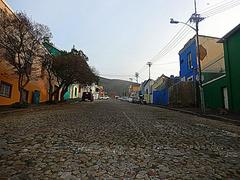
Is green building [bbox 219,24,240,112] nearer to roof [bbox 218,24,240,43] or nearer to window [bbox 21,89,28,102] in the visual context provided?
roof [bbox 218,24,240,43]

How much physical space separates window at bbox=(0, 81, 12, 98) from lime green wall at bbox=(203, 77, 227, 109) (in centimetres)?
1906

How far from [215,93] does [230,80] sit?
129 inches

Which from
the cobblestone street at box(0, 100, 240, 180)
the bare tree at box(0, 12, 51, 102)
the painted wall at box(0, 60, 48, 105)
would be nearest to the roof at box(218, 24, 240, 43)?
the cobblestone street at box(0, 100, 240, 180)

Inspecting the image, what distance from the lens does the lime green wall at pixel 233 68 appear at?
1895 cm

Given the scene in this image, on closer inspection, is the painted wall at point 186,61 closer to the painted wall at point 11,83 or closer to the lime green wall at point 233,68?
the lime green wall at point 233,68

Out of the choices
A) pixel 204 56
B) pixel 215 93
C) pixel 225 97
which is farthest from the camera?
pixel 204 56

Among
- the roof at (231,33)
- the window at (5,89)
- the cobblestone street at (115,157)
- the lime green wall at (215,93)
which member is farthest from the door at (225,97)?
the window at (5,89)

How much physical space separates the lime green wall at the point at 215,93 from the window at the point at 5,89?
19.1m

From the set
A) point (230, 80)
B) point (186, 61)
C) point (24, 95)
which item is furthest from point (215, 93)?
point (24, 95)

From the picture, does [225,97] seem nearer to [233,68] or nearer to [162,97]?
[233,68]

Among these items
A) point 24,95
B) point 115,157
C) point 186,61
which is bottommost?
point 115,157

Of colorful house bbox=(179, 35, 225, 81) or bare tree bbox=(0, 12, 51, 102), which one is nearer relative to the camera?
bare tree bbox=(0, 12, 51, 102)

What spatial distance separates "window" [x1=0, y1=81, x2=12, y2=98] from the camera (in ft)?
75.9

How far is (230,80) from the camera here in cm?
2002
